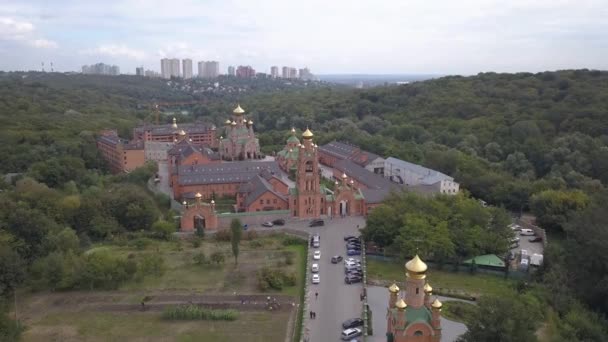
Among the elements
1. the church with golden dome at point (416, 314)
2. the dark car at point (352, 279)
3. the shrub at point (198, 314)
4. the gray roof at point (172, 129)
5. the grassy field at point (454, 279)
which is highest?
the gray roof at point (172, 129)

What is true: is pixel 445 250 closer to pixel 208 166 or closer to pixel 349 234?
pixel 349 234

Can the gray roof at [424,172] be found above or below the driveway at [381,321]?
above

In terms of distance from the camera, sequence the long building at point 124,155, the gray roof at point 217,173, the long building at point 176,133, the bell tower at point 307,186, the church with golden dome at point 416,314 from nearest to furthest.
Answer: the church with golden dome at point 416,314 → the bell tower at point 307,186 → the gray roof at point 217,173 → the long building at point 124,155 → the long building at point 176,133

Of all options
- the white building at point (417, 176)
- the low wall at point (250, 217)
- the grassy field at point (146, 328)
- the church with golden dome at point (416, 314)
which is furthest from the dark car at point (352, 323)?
the white building at point (417, 176)

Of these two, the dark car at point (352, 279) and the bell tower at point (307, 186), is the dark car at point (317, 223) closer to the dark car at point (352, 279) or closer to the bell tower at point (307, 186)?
the bell tower at point (307, 186)

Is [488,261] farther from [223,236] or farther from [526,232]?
[223,236]

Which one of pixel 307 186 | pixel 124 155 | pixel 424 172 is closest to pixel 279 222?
pixel 307 186
